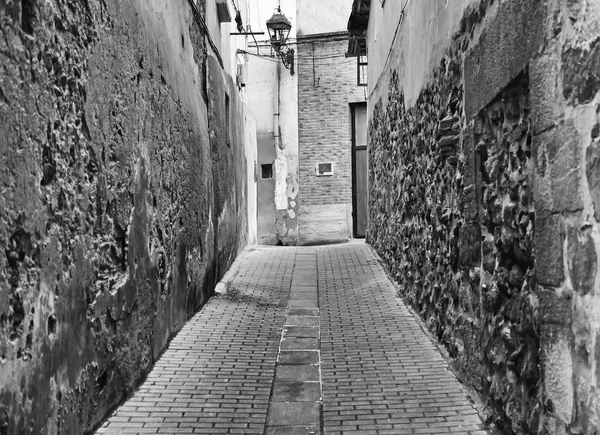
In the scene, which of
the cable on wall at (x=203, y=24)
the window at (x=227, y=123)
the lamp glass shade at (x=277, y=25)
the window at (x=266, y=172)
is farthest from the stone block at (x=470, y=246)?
the window at (x=266, y=172)

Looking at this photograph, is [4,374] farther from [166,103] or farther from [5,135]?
[166,103]

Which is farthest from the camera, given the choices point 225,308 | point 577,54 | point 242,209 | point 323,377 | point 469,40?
point 242,209

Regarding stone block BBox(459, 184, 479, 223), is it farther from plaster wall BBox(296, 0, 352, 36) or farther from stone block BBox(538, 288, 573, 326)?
plaster wall BBox(296, 0, 352, 36)

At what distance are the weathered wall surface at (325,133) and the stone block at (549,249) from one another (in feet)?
40.5

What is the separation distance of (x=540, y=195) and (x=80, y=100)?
2170mm

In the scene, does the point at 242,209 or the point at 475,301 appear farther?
the point at 242,209

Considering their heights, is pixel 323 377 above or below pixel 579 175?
below

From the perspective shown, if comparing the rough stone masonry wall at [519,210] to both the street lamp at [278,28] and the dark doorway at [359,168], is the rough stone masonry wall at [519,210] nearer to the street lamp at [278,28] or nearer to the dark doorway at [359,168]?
the street lamp at [278,28]

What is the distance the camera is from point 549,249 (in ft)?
7.94

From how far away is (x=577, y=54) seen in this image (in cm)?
212

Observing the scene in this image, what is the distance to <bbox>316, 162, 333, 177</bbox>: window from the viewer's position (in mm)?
15148

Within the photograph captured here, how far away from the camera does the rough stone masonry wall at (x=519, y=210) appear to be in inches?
83.5

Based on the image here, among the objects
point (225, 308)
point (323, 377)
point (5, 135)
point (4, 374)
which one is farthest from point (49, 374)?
point (225, 308)

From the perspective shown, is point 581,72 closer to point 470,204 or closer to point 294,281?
point 470,204
